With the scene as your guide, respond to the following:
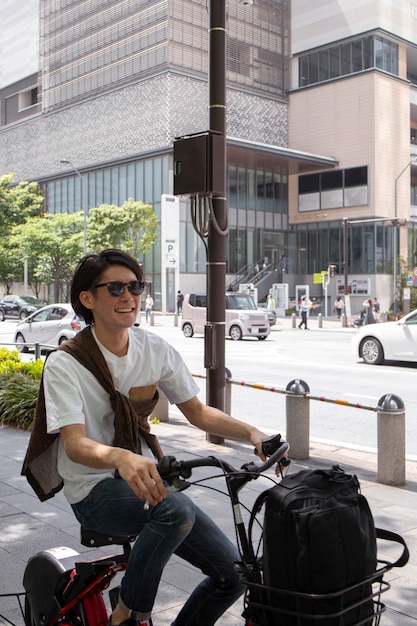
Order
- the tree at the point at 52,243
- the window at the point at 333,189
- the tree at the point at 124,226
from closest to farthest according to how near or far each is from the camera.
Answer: the tree at the point at 124,226
the tree at the point at 52,243
the window at the point at 333,189

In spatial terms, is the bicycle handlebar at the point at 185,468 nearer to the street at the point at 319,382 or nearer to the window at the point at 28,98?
the street at the point at 319,382

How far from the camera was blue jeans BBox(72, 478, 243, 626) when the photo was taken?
236cm

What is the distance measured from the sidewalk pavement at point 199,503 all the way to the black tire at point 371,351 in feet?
31.5

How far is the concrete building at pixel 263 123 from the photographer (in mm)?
53156

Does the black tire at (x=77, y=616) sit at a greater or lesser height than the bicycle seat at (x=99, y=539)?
lesser

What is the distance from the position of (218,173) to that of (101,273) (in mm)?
5034

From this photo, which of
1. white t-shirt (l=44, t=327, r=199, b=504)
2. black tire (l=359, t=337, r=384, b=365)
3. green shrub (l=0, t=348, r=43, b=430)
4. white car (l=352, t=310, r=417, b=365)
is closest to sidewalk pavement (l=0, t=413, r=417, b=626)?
green shrub (l=0, t=348, r=43, b=430)

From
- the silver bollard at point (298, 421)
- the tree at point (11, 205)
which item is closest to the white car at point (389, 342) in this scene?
the silver bollard at point (298, 421)

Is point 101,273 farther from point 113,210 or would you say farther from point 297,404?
point 113,210

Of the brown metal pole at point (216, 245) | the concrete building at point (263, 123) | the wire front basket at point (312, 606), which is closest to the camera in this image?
the wire front basket at point (312, 606)

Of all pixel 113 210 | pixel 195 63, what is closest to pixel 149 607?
pixel 113 210

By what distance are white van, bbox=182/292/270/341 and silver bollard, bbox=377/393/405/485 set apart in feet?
66.7

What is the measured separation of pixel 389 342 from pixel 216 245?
10345mm

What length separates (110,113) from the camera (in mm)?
57500
